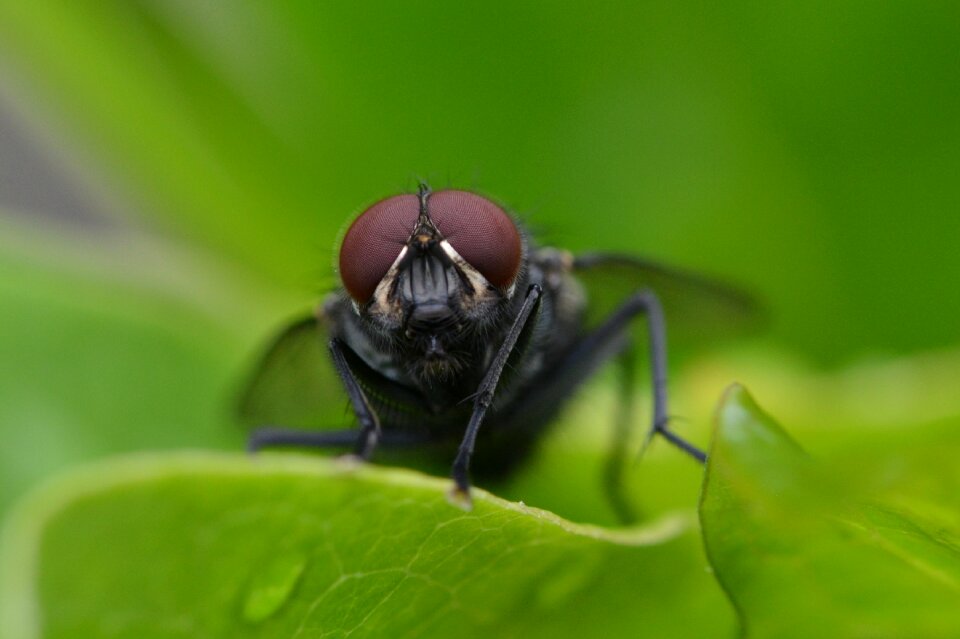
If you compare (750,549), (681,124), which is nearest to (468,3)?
(681,124)

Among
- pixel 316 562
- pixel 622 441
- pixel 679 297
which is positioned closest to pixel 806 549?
pixel 316 562

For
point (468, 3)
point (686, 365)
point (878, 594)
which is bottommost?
point (686, 365)

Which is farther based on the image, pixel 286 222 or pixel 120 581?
pixel 286 222

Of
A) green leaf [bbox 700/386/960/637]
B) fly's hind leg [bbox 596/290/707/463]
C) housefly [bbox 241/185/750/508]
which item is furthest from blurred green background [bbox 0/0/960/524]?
green leaf [bbox 700/386/960/637]

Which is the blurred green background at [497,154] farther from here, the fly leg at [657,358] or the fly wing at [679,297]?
the fly leg at [657,358]

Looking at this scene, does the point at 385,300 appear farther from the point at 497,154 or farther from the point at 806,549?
the point at 497,154

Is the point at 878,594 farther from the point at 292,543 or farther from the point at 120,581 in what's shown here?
the point at 120,581

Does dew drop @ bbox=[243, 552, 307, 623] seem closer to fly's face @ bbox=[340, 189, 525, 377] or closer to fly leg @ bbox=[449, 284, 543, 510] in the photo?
fly leg @ bbox=[449, 284, 543, 510]
